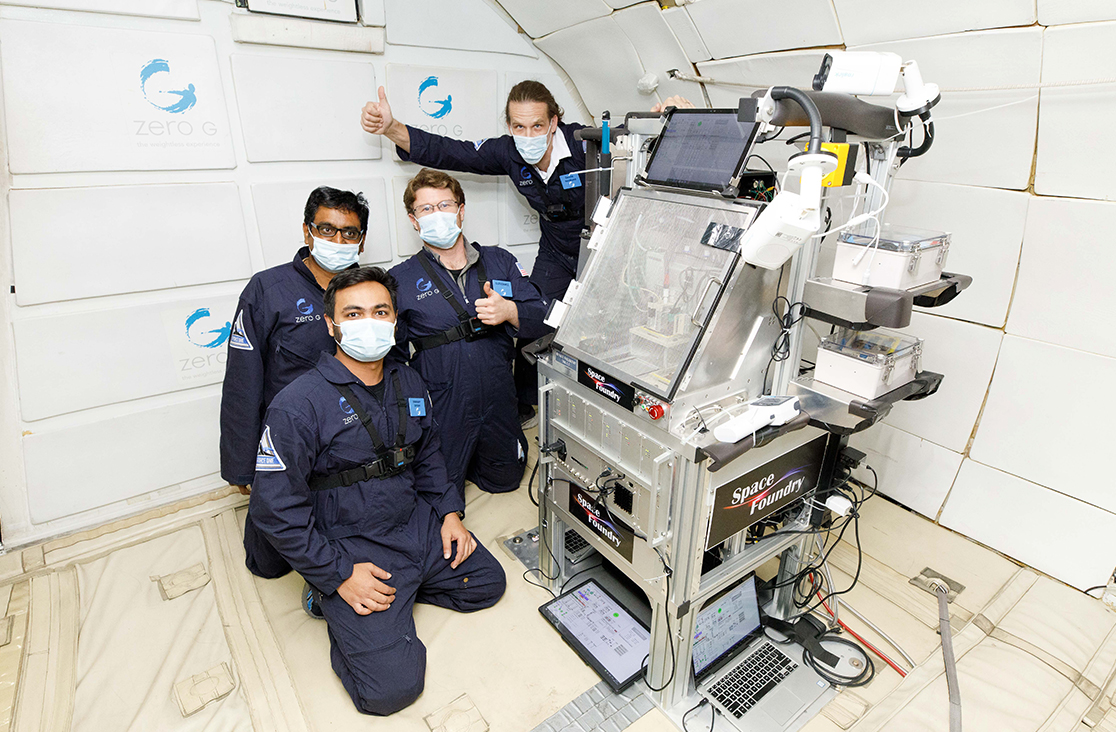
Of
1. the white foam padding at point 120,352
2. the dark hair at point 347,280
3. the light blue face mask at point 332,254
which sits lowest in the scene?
the white foam padding at point 120,352

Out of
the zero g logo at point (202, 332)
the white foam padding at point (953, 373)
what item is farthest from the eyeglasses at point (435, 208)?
the white foam padding at point (953, 373)

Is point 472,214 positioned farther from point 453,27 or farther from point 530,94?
point 453,27

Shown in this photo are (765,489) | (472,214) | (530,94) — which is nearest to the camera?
(765,489)

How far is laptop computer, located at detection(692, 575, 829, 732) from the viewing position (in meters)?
1.72

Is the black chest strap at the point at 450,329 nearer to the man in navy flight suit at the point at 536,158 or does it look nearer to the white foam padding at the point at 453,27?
the man in navy flight suit at the point at 536,158

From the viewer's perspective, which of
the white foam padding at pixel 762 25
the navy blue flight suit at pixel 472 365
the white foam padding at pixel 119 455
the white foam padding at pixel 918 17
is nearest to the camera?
the white foam padding at pixel 918 17

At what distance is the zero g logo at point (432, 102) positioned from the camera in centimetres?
273

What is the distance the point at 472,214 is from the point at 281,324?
1197 mm

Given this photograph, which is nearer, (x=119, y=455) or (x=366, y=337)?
(x=366, y=337)

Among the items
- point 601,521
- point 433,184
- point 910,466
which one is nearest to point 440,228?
point 433,184

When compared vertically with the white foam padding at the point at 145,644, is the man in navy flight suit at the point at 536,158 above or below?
above

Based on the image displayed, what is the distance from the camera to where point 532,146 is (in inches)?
103

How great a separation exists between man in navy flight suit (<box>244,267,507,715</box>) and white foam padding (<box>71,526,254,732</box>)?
31cm

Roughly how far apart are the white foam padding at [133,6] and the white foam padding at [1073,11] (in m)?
2.73
